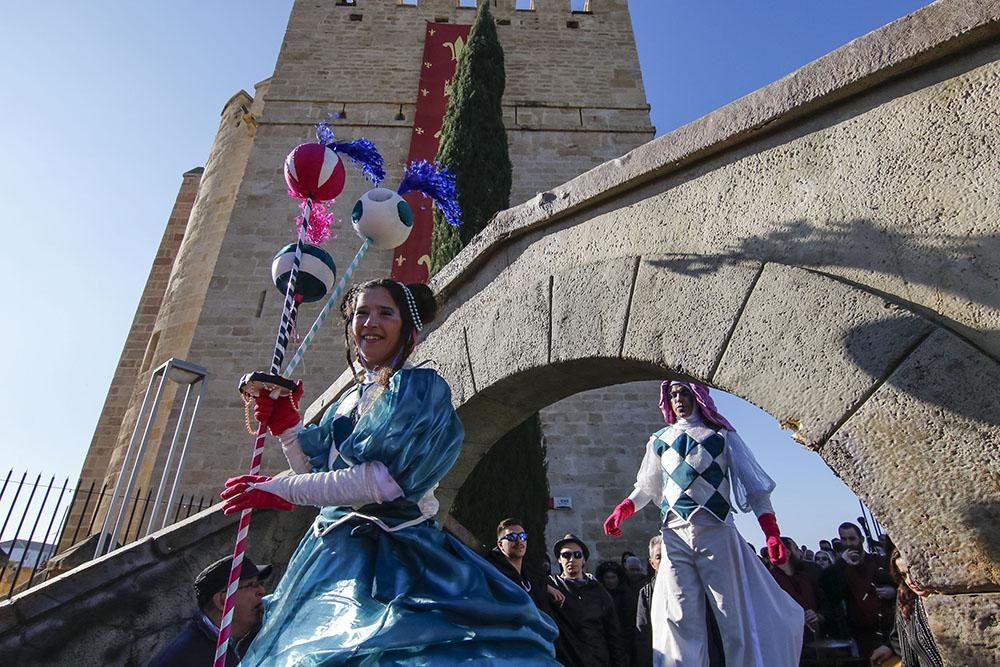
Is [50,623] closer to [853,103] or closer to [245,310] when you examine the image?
[853,103]

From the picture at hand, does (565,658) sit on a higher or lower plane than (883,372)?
lower

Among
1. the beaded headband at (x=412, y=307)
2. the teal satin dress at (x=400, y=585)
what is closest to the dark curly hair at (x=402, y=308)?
the beaded headband at (x=412, y=307)

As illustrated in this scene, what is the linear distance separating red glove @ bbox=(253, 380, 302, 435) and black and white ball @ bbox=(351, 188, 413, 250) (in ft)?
3.00

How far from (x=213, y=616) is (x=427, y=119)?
12.5 m

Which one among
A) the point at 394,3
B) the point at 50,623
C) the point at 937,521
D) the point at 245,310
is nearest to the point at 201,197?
the point at 245,310

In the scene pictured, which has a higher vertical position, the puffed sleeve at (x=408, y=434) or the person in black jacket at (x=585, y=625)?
the puffed sleeve at (x=408, y=434)

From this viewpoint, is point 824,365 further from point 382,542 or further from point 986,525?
point 382,542

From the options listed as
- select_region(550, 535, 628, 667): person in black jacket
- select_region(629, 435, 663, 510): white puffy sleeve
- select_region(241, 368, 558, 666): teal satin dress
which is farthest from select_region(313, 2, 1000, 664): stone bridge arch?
select_region(550, 535, 628, 667): person in black jacket

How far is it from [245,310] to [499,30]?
952cm

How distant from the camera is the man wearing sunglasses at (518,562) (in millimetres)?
3918

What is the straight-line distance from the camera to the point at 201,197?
46.2 ft

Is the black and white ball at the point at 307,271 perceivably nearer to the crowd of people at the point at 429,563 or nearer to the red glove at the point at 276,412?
the crowd of people at the point at 429,563

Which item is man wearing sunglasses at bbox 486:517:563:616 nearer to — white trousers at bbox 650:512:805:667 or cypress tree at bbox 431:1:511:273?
white trousers at bbox 650:512:805:667

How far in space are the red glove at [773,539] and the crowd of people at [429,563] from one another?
0.01m
